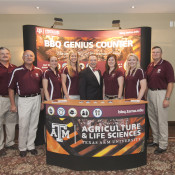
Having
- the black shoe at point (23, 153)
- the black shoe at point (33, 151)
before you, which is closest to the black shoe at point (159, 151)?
the black shoe at point (33, 151)

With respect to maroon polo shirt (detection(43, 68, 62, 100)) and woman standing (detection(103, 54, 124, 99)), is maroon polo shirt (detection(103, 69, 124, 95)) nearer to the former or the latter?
woman standing (detection(103, 54, 124, 99))

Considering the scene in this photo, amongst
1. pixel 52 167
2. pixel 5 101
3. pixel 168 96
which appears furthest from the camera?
pixel 5 101

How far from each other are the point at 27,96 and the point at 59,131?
2.76 ft

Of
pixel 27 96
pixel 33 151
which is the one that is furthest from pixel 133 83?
pixel 33 151

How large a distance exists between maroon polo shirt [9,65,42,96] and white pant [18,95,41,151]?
0.42 feet

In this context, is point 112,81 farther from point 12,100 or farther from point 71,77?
point 12,100

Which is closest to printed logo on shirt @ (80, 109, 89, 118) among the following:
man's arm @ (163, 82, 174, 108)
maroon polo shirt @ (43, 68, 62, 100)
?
maroon polo shirt @ (43, 68, 62, 100)


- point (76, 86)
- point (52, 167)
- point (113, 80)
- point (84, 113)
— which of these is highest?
point (113, 80)

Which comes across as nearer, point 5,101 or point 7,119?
point 5,101

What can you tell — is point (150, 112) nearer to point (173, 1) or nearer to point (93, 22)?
point (173, 1)

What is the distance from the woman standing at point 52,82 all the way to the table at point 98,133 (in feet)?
1.85

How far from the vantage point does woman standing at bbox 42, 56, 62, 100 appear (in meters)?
3.04

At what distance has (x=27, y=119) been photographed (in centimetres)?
297

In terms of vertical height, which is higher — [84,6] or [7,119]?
[84,6]
